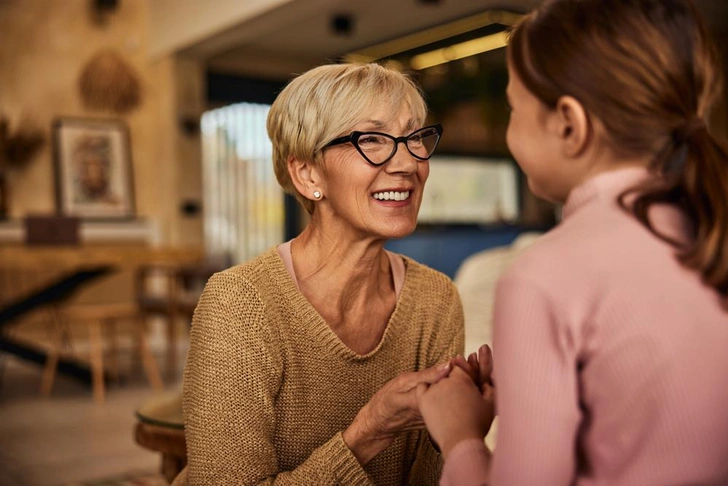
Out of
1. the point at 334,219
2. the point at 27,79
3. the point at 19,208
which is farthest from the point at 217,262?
the point at 334,219

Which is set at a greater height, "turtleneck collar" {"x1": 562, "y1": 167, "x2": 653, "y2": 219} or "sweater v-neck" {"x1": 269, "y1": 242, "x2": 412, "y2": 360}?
"turtleneck collar" {"x1": 562, "y1": 167, "x2": 653, "y2": 219}

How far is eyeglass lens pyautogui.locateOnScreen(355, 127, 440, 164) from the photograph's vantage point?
1229 millimetres

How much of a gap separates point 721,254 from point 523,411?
0.72 ft

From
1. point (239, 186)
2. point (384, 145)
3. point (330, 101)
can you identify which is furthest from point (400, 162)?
point (239, 186)

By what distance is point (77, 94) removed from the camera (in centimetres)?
698

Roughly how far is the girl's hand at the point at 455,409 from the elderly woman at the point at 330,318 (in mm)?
139

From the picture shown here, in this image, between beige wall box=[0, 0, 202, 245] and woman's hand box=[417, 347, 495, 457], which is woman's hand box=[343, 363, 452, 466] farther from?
beige wall box=[0, 0, 202, 245]

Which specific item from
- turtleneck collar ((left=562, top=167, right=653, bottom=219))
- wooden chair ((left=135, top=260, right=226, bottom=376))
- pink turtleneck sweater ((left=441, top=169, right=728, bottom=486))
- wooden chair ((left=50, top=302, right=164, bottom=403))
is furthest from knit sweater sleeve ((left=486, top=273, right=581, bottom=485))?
wooden chair ((left=135, top=260, right=226, bottom=376))

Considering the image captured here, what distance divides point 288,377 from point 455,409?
1.42 ft

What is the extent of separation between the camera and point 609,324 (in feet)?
2.18

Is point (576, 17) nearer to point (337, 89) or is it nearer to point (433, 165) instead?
point (337, 89)

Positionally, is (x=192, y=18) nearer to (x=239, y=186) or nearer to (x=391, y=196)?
(x=239, y=186)

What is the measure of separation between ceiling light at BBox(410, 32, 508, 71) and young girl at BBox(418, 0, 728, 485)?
6362mm

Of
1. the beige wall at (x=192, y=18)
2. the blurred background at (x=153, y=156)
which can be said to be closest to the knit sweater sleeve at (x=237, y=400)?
the blurred background at (x=153, y=156)
